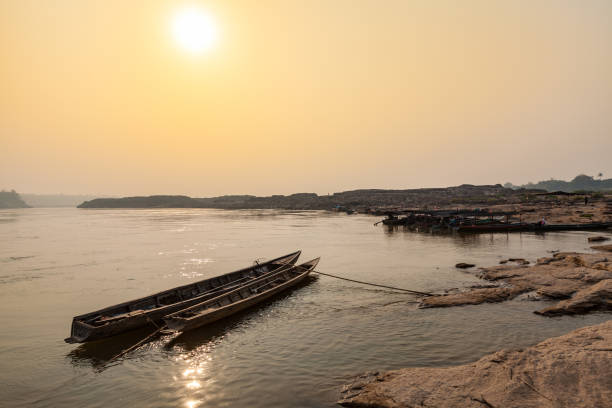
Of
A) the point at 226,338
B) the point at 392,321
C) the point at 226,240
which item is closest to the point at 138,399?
the point at 226,338

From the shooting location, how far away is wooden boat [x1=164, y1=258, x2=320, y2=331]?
44.0ft

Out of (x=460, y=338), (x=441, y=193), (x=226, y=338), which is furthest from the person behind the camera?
(x=441, y=193)

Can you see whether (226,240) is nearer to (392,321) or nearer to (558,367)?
(392,321)

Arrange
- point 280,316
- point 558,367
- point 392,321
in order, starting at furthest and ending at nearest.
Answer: point 280,316 → point 392,321 → point 558,367

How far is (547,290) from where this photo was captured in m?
16.8

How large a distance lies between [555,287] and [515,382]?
12.5m

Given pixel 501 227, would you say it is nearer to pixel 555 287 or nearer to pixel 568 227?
pixel 568 227

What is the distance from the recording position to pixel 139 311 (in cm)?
1437

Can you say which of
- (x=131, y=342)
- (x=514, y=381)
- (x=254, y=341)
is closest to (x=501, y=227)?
(x=254, y=341)

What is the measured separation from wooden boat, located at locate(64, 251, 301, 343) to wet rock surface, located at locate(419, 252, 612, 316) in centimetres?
1071

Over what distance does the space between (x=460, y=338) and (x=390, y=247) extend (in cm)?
2505

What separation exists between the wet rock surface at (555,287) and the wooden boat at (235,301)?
25.4 ft

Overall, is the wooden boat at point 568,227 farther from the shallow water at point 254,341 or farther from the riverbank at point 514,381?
the riverbank at point 514,381

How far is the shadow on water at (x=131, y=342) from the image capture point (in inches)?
473
